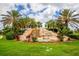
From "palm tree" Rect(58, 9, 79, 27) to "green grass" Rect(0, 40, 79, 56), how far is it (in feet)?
0.56

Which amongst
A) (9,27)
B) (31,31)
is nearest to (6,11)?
(9,27)

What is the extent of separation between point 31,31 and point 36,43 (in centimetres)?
11

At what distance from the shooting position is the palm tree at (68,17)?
195 cm

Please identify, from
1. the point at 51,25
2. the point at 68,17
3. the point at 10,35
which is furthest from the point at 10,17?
the point at 68,17

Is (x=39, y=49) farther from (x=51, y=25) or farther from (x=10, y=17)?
(x=10, y=17)

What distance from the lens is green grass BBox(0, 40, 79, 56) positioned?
1.93 m

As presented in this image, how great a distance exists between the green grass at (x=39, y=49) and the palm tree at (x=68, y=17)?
0.17 m

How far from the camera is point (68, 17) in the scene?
77.4 inches

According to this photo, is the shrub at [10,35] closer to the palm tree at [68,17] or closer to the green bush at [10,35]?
the green bush at [10,35]

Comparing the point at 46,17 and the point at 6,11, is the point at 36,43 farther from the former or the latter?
the point at 6,11

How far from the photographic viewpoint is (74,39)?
196 cm

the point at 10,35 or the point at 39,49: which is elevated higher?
the point at 10,35

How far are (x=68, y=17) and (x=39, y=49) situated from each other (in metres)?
0.35

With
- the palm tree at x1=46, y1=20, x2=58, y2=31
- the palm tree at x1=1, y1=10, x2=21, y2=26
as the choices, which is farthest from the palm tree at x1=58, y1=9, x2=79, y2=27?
the palm tree at x1=1, y1=10, x2=21, y2=26
